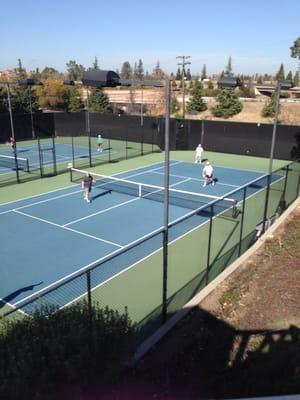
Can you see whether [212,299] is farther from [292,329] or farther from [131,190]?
[131,190]

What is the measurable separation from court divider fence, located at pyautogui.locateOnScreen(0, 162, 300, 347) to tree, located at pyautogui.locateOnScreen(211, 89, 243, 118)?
40.3 metres

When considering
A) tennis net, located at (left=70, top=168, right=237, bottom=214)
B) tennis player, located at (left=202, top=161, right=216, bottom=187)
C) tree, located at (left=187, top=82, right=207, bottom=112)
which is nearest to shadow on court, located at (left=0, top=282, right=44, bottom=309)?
tennis net, located at (left=70, top=168, right=237, bottom=214)

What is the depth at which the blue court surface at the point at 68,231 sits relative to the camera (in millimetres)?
12391

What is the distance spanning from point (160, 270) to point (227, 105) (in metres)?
47.6

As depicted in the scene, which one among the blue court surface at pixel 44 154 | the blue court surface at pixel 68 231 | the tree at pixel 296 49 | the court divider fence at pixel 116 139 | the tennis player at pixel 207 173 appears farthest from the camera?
the tree at pixel 296 49

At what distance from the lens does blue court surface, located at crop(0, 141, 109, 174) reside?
30.4 meters

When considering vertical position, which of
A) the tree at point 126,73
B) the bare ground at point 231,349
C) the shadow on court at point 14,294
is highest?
the tree at point 126,73

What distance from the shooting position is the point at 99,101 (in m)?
60.3

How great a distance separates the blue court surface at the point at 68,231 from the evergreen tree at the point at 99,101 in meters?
38.9

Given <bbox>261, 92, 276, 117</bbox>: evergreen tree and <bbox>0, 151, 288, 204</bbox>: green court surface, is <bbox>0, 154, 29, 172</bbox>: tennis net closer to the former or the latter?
<bbox>0, 151, 288, 204</bbox>: green court surface

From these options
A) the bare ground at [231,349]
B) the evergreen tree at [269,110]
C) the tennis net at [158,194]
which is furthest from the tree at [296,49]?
the bare ground at [231,349]

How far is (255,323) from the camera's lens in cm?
876

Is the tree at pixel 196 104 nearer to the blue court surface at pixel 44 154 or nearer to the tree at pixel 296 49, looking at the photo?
the tree at pixel 296 49

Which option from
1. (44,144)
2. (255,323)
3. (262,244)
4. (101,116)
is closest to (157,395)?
(255,323)
